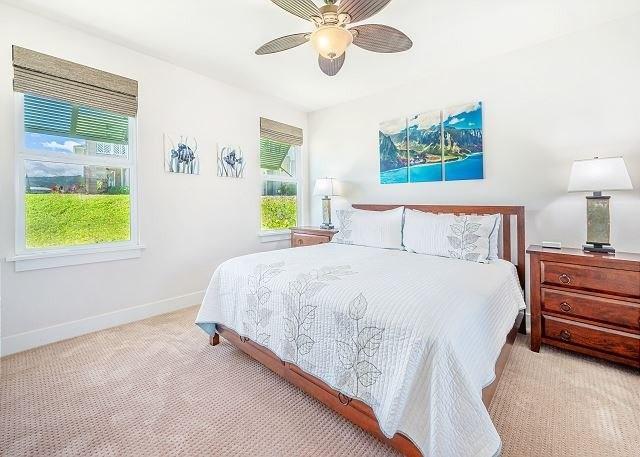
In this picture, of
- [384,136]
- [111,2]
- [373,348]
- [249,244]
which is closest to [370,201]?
[384,136]

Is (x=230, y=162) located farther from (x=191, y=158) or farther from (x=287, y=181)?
(x=287, y=181)

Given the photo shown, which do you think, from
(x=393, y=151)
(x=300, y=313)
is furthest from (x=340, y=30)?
(x=393, y=151)

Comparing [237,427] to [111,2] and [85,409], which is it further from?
[111,2]

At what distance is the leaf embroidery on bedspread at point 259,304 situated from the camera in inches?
74.0

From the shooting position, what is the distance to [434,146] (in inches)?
129

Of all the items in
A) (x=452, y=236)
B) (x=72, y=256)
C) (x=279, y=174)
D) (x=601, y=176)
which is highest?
(x=279, y=174)

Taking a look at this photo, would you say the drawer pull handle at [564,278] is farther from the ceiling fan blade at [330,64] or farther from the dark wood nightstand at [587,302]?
the ceiling fan blade at [330,64]

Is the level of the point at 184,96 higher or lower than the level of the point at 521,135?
higher

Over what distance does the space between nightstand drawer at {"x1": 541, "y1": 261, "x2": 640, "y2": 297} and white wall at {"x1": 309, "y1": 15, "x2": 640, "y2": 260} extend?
1.77ft

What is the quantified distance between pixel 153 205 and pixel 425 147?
9.72ft

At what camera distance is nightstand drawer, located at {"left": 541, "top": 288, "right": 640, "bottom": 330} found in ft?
6.42

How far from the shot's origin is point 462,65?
9.95 feet

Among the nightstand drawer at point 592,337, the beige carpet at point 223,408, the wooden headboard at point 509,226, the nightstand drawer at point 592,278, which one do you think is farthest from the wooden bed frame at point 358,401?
the nightstand drawer at point 592,278

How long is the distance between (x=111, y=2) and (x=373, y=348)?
288 cm
